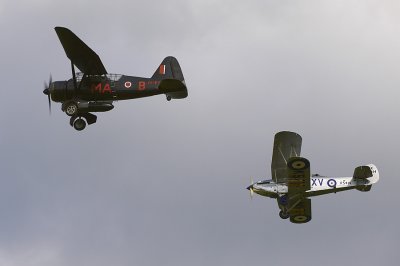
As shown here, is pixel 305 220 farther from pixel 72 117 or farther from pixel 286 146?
pixel 72 117

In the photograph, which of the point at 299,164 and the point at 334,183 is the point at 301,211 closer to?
the point at 334,183

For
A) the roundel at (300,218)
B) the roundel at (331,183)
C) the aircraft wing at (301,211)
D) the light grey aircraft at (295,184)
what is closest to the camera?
the light grey aircraft at (295,184)

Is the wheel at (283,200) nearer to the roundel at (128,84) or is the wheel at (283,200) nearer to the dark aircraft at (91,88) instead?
the dark aircraft at (91,88)

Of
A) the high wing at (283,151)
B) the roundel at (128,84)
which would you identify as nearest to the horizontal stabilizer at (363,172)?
the high wing at (283,151)

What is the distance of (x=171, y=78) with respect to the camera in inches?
1490

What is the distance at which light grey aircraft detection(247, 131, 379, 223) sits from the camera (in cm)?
3822

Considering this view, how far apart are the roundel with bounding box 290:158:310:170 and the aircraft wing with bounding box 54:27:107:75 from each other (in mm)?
7978

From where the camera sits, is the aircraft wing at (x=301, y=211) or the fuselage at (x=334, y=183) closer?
the fuselage at (x=334, y=183)

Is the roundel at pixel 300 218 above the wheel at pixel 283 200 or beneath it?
beneath

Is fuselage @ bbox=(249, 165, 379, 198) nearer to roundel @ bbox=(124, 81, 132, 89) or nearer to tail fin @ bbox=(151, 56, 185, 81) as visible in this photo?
tail fin @ bbox=(151, 56, 185, 81)

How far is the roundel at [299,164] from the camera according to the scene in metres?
35.5

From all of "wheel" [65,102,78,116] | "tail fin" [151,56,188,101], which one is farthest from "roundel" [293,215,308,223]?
"wheel" [65,102,78,116]

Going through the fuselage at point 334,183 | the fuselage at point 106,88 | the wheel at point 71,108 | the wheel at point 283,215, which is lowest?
the wheel at point 283,215

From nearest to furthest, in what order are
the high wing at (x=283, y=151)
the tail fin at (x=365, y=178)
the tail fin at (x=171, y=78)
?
the tail fin at (x=171, y=78)
the tail fin at (x=365, y=178)
the high wing at (x=283, y=151)
